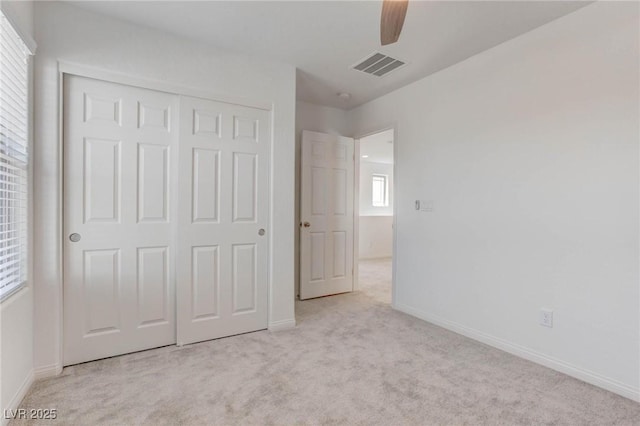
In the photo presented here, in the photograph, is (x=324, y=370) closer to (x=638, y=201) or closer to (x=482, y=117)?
(x=638, y=201)

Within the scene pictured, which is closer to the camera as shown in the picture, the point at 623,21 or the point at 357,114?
the point at 623,21

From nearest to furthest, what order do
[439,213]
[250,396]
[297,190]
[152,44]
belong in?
[250,396] → [152,44] → [439,213] → [297,190]

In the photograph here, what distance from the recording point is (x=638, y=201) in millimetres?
1883

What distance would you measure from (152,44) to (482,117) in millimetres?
2706

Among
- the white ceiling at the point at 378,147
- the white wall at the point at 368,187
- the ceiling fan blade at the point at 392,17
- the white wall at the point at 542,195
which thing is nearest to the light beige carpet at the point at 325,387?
the white wall at the point at 542,195

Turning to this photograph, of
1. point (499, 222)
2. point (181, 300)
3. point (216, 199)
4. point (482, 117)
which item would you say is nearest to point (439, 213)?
point (499, 222)

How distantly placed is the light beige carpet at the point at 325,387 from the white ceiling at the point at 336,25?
244 centimetres

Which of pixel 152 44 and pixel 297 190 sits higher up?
pixel 152 44

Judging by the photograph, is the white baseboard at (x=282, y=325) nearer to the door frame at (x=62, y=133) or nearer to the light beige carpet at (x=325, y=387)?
the light beige carpet at (x=325, y=387)

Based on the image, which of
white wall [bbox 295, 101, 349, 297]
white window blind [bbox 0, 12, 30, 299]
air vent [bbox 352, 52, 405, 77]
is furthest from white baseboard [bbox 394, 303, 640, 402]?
white window blind [bbox 0, 12, 30, 299]

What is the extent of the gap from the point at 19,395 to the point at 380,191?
7.28 m

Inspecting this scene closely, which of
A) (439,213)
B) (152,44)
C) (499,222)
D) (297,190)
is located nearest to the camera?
(152,44)

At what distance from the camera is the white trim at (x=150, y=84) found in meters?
2.15

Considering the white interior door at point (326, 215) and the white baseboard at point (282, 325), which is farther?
the white interior door at point (326, 215)
